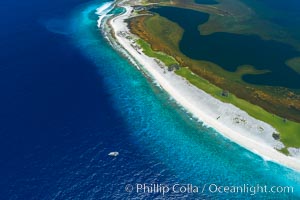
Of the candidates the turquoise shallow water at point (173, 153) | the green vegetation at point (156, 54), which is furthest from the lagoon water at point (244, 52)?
the turquoise shallow water at point (173, 153)

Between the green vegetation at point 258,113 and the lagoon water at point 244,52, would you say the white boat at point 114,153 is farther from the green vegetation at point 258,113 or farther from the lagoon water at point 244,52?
the lagoon water at point 244,52

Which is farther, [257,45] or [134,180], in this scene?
[257,45]

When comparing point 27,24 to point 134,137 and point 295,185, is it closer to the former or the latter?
point 134,137

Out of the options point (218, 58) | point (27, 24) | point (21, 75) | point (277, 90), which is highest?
point (27, 24)

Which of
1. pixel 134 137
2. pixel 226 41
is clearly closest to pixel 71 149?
pixel 134 137

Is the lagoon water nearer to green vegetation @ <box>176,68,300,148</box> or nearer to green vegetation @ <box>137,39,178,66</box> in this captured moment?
green vegetation @ <box>137,39,178,66</box>

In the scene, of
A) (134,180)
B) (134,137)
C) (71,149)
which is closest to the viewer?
(134,180)

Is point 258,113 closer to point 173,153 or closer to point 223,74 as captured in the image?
point 223,74

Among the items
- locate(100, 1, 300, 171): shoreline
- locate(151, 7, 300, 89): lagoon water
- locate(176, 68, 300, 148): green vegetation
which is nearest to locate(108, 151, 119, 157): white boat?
locate(100, 1, 300, 171): shoreline
